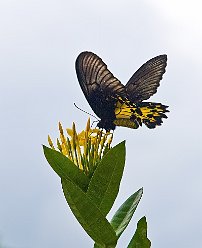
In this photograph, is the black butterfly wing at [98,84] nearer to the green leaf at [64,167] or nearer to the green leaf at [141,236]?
the green leaf at [64,167]

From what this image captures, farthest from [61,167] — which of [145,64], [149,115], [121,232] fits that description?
[145,64]

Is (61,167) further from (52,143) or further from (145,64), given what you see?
(145,64)

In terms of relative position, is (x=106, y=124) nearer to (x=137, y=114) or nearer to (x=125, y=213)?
(x=137, y=114)

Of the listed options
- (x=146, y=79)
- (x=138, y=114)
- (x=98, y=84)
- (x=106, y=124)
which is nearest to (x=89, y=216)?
(x=106, y=124)

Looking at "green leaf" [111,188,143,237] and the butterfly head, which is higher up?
the butterfly head

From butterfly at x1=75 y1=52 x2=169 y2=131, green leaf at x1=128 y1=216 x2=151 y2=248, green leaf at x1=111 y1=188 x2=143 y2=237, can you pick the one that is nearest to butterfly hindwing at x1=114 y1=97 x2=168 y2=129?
butterfly at x1=75 y1=52 x2=169 y2=131

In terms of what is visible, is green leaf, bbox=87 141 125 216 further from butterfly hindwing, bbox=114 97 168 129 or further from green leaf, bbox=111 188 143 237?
butterfly hindwing, bbox=114 97 168 129
